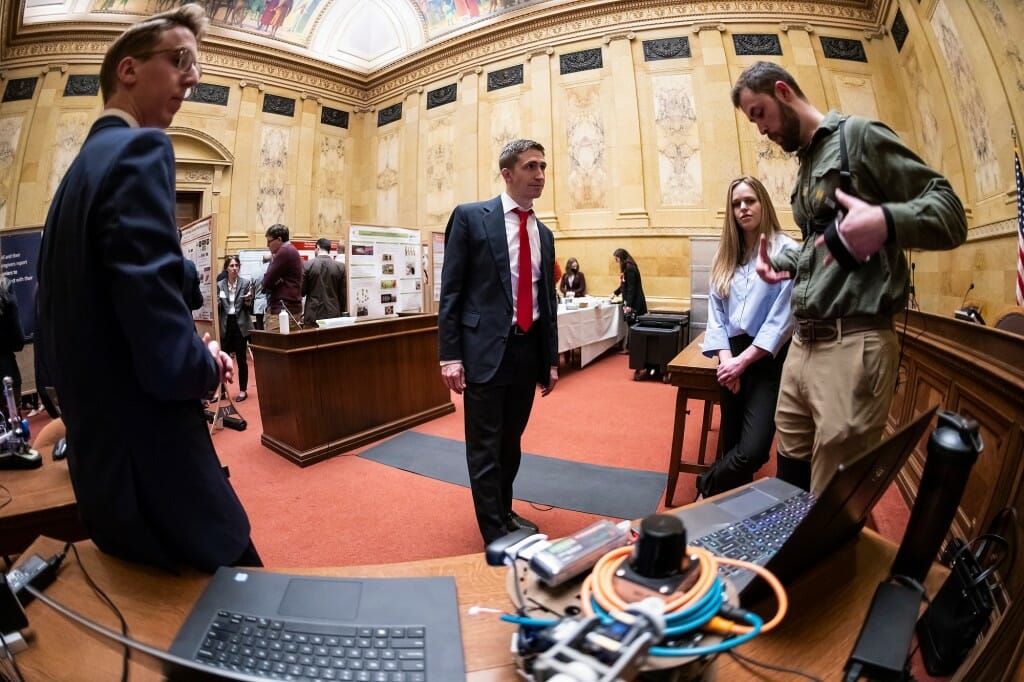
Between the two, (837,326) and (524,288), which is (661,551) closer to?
(837,326)

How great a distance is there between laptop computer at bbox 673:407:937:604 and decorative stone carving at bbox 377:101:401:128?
1496 cm

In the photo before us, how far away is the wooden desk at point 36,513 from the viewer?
1.48 metres

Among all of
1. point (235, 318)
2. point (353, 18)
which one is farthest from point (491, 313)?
point (353, 18)

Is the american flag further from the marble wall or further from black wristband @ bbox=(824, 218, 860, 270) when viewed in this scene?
black wristband @ bbox=(824, 218, 860, 270)

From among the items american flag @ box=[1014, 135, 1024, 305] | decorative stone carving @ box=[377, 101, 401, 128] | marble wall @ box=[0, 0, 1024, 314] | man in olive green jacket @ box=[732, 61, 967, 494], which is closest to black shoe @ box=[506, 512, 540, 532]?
man in olive green jacket @ box=[732, 61, 967, 494]

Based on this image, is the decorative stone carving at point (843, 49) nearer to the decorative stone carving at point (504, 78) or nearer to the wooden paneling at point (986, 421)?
the decorative stone carving at point (504, 78)

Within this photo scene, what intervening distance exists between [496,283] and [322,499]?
2025mm

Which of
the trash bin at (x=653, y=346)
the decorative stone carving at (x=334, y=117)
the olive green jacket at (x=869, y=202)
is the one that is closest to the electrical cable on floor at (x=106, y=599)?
the olive green jacket at (x=869, y=202)

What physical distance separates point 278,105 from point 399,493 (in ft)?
46.2

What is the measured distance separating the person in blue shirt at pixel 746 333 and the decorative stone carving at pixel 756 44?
9.69 m

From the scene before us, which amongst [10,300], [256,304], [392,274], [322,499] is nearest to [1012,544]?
[322,499]

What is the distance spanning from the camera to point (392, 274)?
188 inches

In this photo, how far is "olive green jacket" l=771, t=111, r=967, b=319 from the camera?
1111 mm

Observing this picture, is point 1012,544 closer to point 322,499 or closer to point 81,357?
point 81,357
